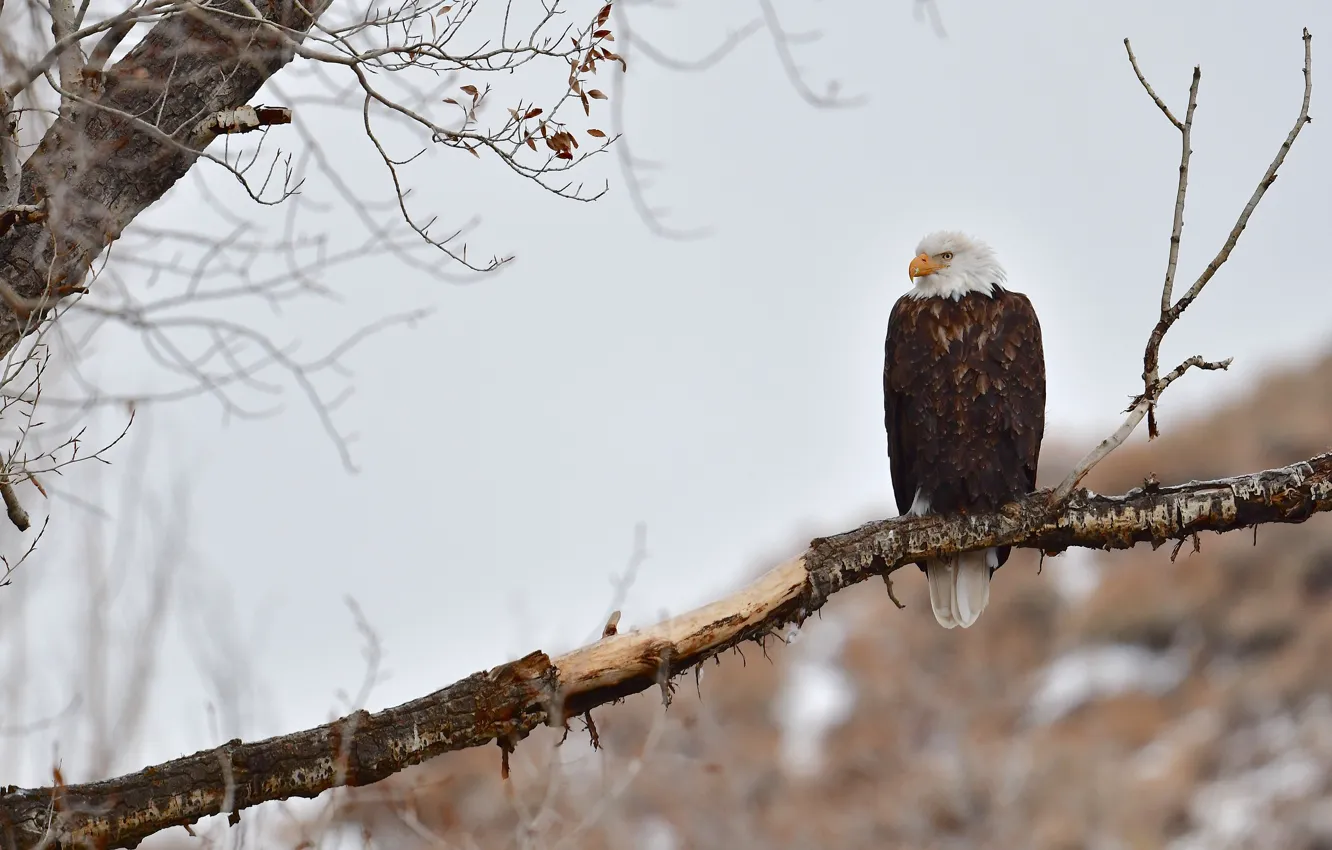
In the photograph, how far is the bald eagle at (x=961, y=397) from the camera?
4711 millimetres

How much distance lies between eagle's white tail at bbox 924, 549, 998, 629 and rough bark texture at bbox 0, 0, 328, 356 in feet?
9.32

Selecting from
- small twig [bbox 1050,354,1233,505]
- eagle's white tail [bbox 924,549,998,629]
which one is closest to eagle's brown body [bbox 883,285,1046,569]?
eagle's white tail [bbox 924,549,998,629]

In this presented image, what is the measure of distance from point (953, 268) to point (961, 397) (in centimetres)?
56

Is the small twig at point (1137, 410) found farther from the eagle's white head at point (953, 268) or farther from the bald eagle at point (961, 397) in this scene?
the eagle's white head at point (953, 268)

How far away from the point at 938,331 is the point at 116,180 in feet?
8.99

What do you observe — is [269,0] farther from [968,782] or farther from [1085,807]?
[1085,807]

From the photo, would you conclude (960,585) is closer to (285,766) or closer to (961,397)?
(961,397)

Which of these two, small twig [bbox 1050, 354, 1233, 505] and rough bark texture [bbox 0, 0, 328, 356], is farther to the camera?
small twig [bbox 1050, 354, 1233, 505]

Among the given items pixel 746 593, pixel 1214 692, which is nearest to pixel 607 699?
pixel 746 593

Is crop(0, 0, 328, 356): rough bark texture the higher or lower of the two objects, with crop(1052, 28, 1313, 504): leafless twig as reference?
higher

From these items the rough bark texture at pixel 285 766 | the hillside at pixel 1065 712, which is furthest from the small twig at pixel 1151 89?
the hillside at pixel 1065 712

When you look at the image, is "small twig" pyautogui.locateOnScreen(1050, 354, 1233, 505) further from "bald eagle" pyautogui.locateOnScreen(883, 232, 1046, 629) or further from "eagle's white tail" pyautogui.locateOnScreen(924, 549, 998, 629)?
"eagle's white tail" pyautogui.locateOnScreen(924, 549, 998, 629)

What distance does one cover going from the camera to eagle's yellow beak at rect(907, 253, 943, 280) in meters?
5.16

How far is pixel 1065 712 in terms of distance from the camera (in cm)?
2245
